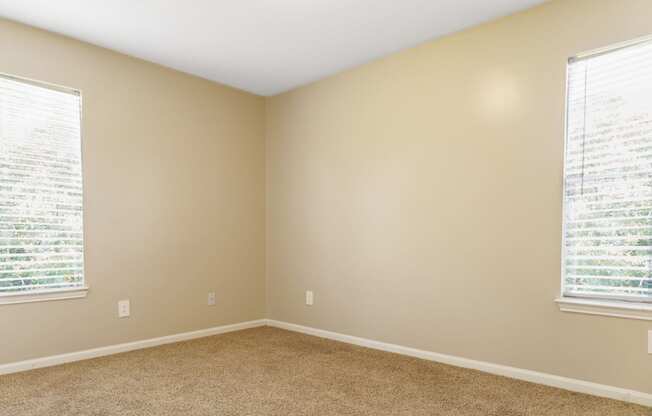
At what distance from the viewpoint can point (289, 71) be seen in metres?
3.60

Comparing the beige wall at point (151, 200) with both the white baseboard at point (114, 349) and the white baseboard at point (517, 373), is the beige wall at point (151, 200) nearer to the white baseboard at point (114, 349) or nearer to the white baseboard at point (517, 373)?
the white baseboard at point (114, 349)

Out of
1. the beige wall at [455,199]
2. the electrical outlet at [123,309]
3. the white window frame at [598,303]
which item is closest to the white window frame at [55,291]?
the electrical outlet at [123,309]

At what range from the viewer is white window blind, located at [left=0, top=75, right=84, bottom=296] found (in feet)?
8.99

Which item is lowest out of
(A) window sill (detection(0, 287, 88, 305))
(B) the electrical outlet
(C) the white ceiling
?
(B) the electrical outlet

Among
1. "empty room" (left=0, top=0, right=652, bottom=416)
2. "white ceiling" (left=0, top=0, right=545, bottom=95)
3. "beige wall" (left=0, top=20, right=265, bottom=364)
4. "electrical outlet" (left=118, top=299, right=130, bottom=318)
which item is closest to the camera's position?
"empty room" (left=0, top=0, right=652, bottom=416)

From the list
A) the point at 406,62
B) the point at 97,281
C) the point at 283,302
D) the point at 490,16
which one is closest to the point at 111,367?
the point at 97,281

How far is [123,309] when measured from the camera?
127 inches

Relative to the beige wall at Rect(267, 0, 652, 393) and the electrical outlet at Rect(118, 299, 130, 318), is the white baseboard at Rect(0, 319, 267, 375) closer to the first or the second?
the electrical outlet at Rect(118, 299, 130, 318)

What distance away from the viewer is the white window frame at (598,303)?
2.20 metres

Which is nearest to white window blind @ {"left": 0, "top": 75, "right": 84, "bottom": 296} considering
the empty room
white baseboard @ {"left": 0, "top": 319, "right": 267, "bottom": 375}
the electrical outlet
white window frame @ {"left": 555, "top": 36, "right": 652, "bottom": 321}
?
the empty room

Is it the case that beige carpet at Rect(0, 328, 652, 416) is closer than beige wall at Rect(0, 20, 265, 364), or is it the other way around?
beige carpet at Rect(0, 328, 652, 416)

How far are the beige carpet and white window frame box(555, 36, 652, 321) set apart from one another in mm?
457

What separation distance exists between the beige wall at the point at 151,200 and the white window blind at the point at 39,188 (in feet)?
0.29

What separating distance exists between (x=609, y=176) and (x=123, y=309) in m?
3.35
